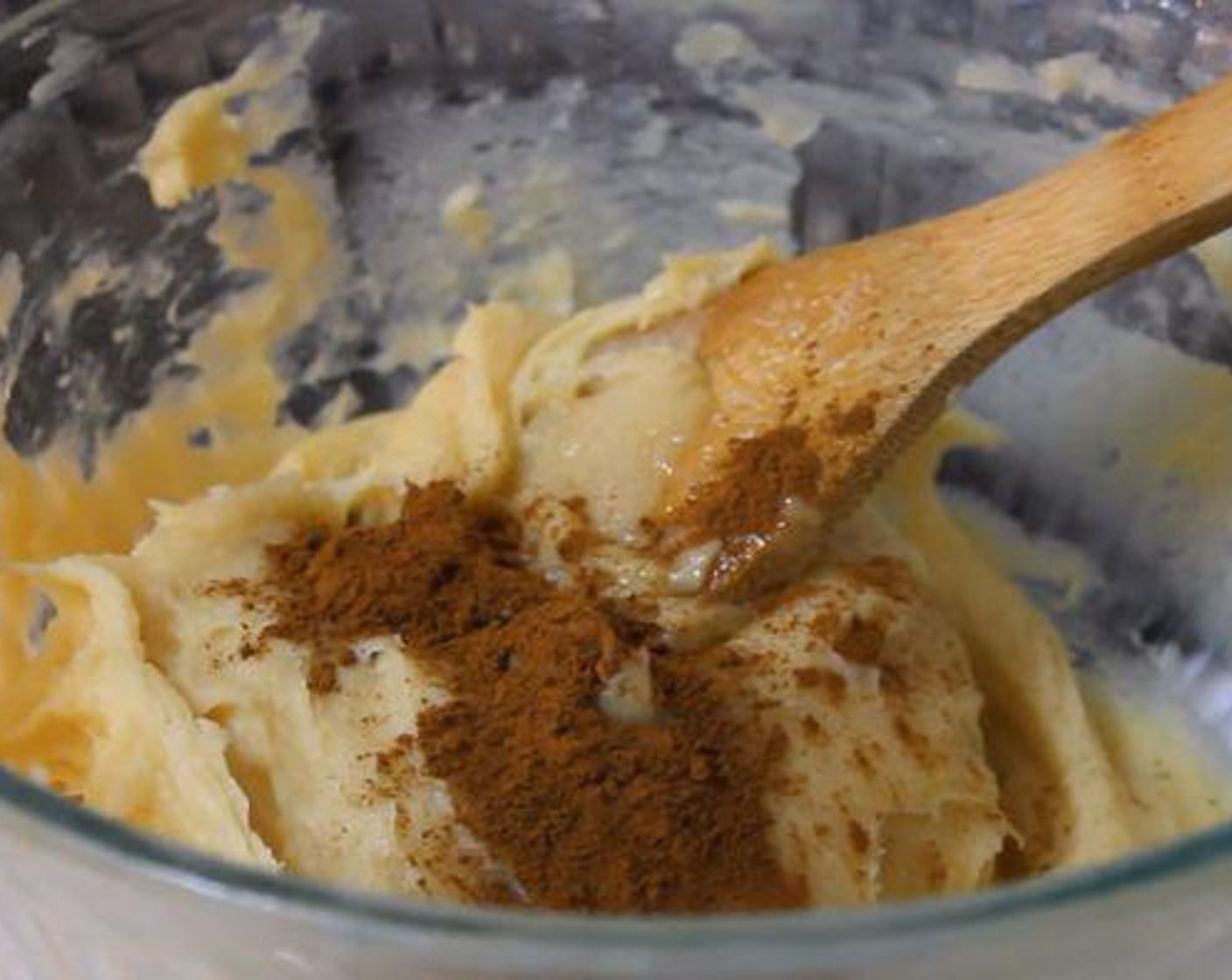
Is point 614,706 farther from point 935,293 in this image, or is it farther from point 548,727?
point 935,293

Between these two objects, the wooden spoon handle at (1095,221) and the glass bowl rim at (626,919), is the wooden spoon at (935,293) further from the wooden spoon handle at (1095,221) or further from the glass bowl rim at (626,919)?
the glass bowl rim at (626,919)

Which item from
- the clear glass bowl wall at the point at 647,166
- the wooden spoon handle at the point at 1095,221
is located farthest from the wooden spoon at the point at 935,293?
the clear glass bowl wall at the point at 647,166

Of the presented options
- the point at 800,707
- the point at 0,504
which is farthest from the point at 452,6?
the point at 800,707

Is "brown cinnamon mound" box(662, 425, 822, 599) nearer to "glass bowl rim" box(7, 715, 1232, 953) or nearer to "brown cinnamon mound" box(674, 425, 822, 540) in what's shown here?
"brown cinnamon mound" box(674, 425, 822, 540)

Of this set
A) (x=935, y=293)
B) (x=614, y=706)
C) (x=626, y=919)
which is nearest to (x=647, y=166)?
(x=935, y=293)

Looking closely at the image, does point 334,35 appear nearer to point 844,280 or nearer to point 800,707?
point 844,280

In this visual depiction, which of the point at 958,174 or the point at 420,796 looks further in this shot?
the point at 958,174

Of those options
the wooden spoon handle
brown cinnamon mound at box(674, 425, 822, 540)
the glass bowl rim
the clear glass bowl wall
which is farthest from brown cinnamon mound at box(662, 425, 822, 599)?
the glass bowl rim
